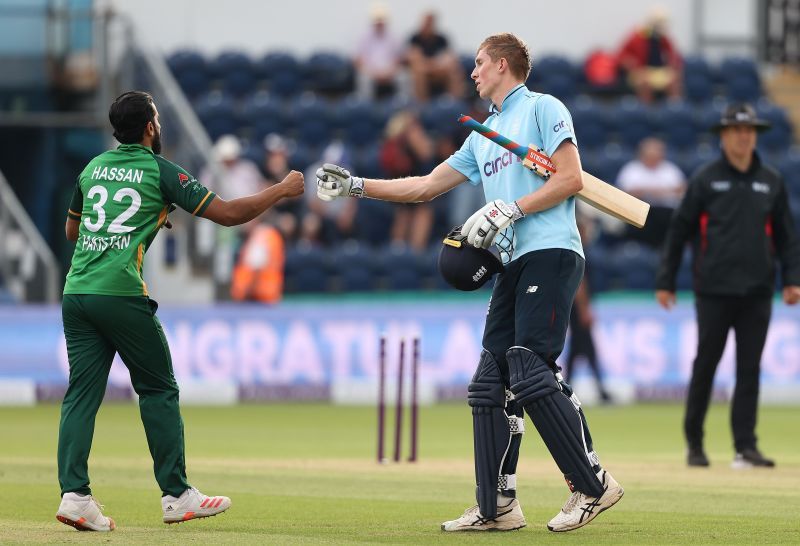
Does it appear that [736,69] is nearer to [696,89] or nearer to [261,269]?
[696,89]

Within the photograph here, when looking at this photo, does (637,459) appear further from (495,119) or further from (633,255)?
(633,255)

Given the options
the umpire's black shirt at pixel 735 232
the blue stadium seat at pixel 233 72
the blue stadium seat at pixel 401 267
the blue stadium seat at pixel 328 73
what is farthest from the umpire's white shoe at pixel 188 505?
the blue stadium seat at pixel 328 73

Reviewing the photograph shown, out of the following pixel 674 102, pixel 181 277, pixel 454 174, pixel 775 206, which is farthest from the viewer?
pixel 674 102

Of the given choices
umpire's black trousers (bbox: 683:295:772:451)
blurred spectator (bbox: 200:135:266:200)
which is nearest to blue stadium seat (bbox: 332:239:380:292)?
blurred spectator (bbox: 200:135:266:200)

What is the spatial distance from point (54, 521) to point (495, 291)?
2548 mm

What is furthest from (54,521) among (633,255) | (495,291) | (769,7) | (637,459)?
(769,7)

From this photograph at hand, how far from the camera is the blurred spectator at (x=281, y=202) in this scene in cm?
2209

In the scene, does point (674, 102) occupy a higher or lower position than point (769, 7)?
lower

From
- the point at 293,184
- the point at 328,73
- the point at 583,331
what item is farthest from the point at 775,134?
the point at 293,184

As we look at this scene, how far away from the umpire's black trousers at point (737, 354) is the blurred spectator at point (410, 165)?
10451 mm

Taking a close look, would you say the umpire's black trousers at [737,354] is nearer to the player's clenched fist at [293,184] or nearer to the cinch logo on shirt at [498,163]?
the cinch logo on shirt at [498,163]

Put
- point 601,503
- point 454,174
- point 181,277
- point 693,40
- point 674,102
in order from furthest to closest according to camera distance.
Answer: point 693,40 < point 674,102 < point 181,277 < point 454,174 < point 601,503

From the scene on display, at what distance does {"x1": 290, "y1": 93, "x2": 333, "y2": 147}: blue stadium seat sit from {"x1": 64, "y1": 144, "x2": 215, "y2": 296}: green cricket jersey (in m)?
16.3

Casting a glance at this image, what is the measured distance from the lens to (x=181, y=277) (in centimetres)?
2117
